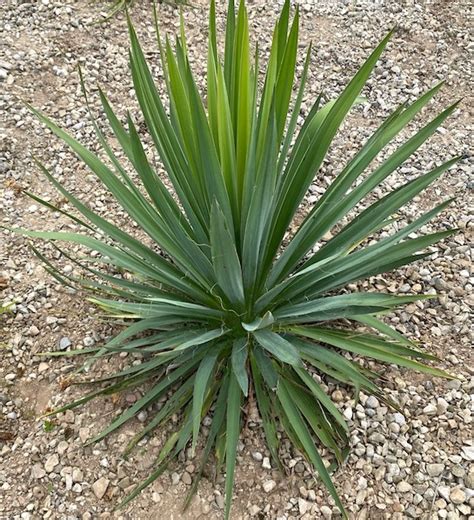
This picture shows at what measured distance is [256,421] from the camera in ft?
7.56

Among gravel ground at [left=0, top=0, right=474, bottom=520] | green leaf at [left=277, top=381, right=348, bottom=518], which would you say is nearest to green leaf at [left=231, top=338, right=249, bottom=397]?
green leaf at [left=277, top=381, right=348, bottom=518]

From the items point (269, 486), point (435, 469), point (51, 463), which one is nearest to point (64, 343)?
point (51, 463)

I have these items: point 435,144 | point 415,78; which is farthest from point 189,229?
point 415,78

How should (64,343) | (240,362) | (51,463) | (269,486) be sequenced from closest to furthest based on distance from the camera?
1. (240,362)
2. (269,486)
3. (51,463)
4. (64,343)

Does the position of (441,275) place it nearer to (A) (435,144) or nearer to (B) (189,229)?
(A) (435,144)

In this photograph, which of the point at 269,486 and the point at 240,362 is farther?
the point at 269,486

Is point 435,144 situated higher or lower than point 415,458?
higher

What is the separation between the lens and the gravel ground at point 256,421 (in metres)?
2.18

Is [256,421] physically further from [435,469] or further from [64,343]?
[64,343]

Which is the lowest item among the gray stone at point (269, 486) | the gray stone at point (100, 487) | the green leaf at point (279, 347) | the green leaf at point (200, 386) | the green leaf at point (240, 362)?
the gray stone at point (100, 487)

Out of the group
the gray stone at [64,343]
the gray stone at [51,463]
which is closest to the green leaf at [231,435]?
the gray stone at [51,463]

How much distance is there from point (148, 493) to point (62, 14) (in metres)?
3.06

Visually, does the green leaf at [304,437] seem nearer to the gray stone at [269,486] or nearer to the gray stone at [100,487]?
the gray stone at [269,486]

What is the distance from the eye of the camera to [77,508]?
85.8 inches
